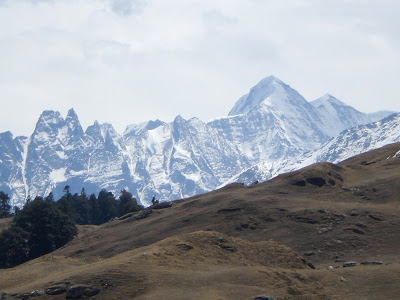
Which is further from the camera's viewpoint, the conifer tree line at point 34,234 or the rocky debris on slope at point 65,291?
the conifer tree line at point 34,234

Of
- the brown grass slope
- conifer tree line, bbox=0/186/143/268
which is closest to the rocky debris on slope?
the brown grass slope

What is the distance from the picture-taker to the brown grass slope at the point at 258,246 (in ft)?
122

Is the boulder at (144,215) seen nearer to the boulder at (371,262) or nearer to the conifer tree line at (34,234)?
the conifer tree line at (34,234)

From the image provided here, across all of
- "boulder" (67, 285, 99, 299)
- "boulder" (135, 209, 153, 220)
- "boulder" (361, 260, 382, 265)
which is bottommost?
"boulder" (361, 260, 382, 265)

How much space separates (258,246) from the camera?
45281 mm

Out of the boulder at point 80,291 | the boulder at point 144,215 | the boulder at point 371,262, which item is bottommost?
the boulder at point 371,262

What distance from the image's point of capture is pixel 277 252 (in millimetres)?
44531

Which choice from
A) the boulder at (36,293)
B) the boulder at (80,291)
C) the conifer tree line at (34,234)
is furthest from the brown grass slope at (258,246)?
the conifer tree line at (34,234)

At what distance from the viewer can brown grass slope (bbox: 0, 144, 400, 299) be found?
122 ft

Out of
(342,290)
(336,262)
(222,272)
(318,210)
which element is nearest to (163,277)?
(222,272)

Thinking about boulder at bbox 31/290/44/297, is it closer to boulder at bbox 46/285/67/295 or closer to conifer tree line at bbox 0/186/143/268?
boulder at bbox 46/285/67/295

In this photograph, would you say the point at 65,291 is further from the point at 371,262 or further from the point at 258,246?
the point at 371,262

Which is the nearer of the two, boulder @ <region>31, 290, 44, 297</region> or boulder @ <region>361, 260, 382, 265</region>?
boulder @ <region>31, 290, 44, 297</region>

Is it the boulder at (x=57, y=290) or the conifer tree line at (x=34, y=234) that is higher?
the conifer tree line at (x=34, y=234)
